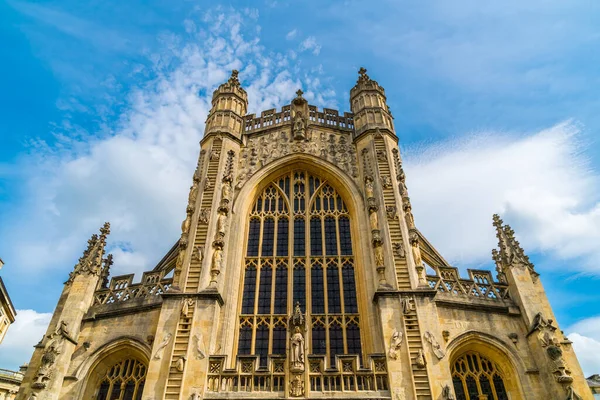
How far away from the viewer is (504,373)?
13.7m

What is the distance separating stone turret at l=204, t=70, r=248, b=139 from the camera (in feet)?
65.7

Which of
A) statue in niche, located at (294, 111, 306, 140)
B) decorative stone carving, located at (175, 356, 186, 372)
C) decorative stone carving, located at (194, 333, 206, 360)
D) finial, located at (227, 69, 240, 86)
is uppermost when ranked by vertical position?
finial, located at (227, 69, 240, 86)

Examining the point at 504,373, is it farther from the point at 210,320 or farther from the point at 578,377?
the point at 210,320

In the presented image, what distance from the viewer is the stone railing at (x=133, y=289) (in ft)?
50.9

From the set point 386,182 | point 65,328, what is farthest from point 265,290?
point 65,328

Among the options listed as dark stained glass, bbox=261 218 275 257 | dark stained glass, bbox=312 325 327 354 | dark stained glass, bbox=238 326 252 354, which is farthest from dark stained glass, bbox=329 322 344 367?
dark stained glass, bbox=261 218 275 257

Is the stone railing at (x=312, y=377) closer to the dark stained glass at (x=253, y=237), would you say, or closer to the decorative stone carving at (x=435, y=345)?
the decorative stone carving at (x=435, y=345)

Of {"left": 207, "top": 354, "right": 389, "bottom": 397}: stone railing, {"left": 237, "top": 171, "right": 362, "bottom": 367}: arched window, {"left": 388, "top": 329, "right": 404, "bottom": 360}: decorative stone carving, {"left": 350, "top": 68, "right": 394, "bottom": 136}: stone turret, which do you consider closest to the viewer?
{"left": 207, "top": 354, "right": 389, "bottom": 397}: stone railing

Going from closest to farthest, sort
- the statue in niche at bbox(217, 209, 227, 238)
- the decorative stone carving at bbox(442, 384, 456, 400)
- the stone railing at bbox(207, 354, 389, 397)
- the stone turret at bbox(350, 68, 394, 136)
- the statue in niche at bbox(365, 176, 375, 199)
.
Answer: the decorative stone carving at bbox(442, 384, 456, 400)
the stone railing at bbox(207, 354, 389, 397)
the statue in niche at bbox(217, 209, 227, 238)
the statue in niche at bbox(365, 176, 375, 199)
the stone turret at bbox(350, 68, 394, 136)

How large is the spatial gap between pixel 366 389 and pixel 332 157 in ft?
34.4

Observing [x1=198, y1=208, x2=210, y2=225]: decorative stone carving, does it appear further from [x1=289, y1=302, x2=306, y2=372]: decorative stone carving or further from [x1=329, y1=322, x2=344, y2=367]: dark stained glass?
Result: [x1=329, y1=322, x2=344, y2=367]: dark stained glass

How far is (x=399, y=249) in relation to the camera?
1536 centimetres

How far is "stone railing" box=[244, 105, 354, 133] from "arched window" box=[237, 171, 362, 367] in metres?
3.52

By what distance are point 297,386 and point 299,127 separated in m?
12.4
